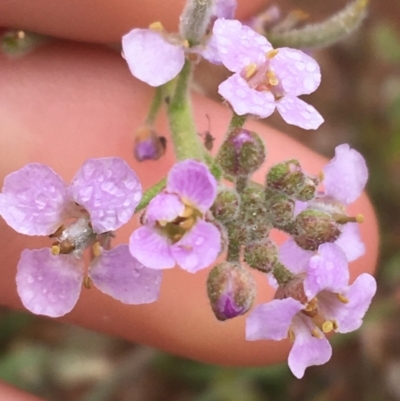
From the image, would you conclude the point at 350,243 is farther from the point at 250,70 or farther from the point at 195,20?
the point at 195,20

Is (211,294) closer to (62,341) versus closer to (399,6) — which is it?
(62,341)

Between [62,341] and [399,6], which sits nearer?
[62,341]

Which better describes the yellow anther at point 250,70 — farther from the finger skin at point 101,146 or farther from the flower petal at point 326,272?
the finger skin at point 101,146

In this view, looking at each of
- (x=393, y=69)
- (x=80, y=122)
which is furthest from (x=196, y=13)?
(x=393, y=69)

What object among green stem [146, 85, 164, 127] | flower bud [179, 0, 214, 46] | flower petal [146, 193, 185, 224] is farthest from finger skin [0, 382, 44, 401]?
flower bud [179, 0, 214, 46]

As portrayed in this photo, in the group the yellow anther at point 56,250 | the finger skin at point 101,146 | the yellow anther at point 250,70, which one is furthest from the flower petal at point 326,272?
the finger skin at point 101,146

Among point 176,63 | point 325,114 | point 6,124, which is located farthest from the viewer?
point 325,114

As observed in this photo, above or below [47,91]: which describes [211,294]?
above
